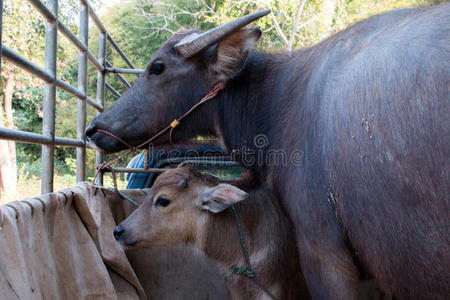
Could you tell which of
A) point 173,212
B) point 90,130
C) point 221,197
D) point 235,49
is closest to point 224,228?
point 221,197

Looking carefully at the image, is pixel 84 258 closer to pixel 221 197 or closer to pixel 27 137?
pixel 27 137

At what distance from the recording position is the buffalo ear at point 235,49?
319 cm

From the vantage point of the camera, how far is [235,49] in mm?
3213

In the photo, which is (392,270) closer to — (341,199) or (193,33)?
(341,199)

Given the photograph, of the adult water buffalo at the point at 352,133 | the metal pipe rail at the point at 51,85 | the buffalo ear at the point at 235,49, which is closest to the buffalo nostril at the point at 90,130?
the metal pipe rail at the point at 51,85

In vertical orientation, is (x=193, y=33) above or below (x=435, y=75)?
above

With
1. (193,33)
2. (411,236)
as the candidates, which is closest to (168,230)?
(193,33)

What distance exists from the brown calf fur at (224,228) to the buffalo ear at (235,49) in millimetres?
1002

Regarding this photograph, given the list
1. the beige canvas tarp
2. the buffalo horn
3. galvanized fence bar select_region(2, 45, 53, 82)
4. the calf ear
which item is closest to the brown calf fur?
the calf ear

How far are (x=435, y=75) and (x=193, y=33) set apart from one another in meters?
2.21

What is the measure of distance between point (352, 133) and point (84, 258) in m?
2.02

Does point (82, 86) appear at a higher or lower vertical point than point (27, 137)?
higher

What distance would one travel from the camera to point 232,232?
3705 mm

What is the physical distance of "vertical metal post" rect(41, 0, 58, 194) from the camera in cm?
305
